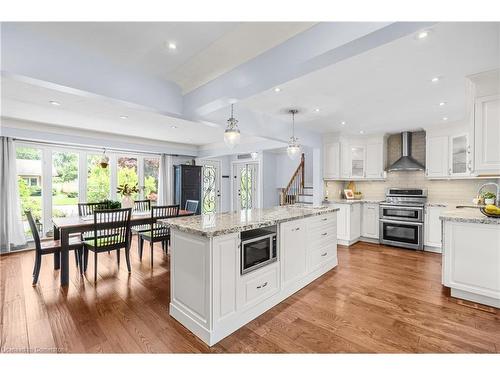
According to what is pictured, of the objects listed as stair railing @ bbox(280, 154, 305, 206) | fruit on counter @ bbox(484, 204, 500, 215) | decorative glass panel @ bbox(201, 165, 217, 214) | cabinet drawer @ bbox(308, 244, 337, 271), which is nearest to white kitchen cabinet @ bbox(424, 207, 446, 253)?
fruit on counter @ bbox(484, 204, 500, 215)

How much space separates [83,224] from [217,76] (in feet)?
8.44

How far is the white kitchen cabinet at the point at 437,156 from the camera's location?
4.50m

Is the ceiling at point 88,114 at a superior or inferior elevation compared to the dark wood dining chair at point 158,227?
superior

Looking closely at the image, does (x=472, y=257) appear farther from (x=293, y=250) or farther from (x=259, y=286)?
(x=259, y=286)

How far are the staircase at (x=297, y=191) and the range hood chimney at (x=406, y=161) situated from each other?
7.21 ft

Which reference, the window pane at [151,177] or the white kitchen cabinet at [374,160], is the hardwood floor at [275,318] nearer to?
the white kitchen cabinet at [374,160]

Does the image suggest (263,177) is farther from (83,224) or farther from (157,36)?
(157,36)

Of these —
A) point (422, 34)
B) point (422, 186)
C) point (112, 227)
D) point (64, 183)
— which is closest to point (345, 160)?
point (422, 186)

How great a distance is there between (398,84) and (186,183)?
5379mm

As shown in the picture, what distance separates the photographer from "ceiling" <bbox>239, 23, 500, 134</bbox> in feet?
6.32

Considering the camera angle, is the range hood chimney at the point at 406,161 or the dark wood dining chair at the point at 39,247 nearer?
the dark wood dining chair at the point at 39,247

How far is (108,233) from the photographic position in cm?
340

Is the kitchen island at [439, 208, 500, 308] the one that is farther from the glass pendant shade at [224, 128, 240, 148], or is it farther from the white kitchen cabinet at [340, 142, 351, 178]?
the white kitchen cabinet at [340, 142, 351, 178]

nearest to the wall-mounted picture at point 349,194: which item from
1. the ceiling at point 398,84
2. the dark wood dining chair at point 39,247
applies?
the ceiling at point 398,84
